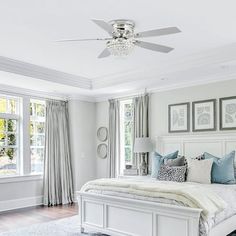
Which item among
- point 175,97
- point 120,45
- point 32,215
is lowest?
point 32,215

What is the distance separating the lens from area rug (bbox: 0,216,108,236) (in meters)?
4.27

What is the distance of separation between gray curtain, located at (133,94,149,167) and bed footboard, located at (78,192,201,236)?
7.11ft

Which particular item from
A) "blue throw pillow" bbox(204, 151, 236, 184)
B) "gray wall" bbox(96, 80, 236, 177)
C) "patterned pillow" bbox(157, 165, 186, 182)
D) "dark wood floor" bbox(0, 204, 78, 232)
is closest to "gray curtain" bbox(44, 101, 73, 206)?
→ "dark wood floor" bbox(0, 204, 78, 232)

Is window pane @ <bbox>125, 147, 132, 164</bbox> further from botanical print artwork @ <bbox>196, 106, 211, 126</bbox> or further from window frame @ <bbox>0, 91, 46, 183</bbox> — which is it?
window frame @ <bbox>0, 91, 46, 183</bbox>

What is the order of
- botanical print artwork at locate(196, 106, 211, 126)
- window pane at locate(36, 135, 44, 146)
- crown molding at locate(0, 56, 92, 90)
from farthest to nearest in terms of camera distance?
window pane at locate(36, 135, 44, 146) < botanical print artwork at locate(196, 106, 211, 126) < crown molding at locate(0, 56, 92, 90)

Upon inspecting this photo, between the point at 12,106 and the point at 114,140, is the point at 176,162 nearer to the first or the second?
the point at 114,140

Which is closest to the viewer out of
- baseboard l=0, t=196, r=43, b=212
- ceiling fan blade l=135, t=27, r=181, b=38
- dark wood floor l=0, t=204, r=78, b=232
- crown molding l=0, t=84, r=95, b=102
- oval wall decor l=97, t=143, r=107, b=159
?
ceiling fan blade l=135, t=27, r=181, b=38

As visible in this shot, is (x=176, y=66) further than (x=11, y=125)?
No

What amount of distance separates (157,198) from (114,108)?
3.59 m

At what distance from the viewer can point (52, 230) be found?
446cm

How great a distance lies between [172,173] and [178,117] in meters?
1.50

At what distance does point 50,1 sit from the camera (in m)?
2.90

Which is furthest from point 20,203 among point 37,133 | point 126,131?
point 126,131

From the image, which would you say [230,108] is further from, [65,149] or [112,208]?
[65,149]
